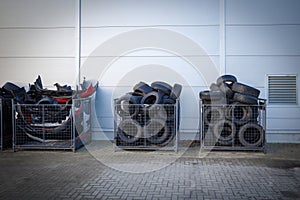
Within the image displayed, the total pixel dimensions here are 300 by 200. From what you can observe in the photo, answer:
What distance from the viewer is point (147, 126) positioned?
316 inches

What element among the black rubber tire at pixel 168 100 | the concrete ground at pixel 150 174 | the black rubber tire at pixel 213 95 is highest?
the black rubber tire at pixel 213 95

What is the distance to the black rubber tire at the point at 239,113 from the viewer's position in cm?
790

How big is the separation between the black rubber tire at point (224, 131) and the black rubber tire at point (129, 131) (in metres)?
1.92

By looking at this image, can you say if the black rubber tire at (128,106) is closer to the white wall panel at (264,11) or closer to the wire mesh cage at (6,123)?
the wire mesh cage at (6,123)

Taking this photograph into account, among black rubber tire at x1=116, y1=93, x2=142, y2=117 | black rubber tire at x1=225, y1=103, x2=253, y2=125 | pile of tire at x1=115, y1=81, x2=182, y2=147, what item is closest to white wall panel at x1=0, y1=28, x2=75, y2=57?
black rubber tire at x1=116, y1=93, x2=142, y2=117

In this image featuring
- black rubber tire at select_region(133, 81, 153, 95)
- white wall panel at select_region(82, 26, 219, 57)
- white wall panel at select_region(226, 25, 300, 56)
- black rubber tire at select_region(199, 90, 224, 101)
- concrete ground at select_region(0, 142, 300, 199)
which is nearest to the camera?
concrete ground at select_region(0, 142, 300, 199)

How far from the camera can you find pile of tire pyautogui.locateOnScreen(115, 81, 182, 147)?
801 centimetres

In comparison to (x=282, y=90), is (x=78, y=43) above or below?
above

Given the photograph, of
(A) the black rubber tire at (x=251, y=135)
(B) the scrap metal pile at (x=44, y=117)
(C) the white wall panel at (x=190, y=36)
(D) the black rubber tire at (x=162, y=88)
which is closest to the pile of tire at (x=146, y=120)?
(D) the black rubber tire at (x=162, y=88)

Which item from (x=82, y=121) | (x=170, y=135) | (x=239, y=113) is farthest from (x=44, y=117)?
(x=239, y=113)

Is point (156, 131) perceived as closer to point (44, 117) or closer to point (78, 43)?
point (44, 117)

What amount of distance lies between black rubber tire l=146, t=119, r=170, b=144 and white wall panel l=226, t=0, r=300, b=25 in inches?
150

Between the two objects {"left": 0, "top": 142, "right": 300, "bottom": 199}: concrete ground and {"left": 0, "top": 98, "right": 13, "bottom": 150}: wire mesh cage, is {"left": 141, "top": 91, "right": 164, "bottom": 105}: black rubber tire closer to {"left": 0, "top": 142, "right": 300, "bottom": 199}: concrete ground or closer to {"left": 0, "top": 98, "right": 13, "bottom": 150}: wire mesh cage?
{"left": 0, "top": 142, "right": 300, "bottom": 199}: concrete ground

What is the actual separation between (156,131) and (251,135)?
2.37m
